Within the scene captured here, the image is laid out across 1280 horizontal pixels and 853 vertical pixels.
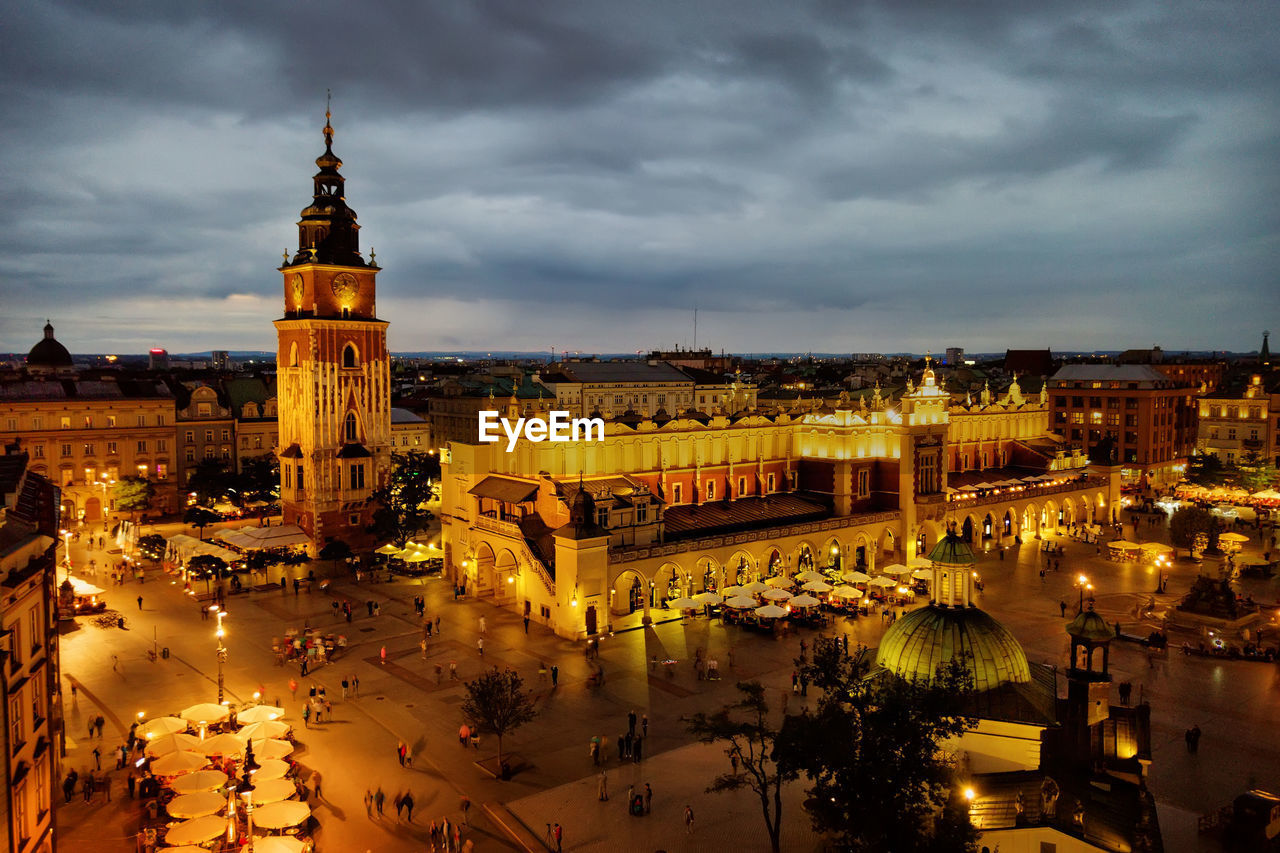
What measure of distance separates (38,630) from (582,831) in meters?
17.9

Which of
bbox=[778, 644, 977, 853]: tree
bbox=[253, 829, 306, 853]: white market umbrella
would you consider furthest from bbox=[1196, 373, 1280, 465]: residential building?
bbox=[253, 829, 306, 853]: white market umbrella

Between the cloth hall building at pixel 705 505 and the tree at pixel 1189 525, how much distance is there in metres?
13.7

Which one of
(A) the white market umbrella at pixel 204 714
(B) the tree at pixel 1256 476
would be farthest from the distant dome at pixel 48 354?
(B) the tree at pixel 1256 476

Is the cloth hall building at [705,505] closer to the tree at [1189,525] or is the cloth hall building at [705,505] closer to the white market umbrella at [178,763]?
the tree at [1189,525]

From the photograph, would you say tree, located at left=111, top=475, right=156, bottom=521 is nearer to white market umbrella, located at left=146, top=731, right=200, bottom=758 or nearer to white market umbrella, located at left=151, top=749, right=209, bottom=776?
white market umbrella, located at left=146, top=731, right=200, bottom=758

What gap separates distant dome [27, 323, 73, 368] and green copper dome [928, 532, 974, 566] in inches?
4701

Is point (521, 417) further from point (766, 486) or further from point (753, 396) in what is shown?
point (753, 396)

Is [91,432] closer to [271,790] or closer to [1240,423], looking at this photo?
[271,790]

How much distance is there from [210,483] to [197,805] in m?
61.4

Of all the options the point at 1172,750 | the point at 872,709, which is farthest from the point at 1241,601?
the point at 872,709

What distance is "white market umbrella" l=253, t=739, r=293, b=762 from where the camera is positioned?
106ft

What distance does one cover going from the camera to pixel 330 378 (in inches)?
2830

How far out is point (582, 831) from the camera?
29688 millimetres

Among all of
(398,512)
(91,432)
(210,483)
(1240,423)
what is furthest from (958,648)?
(1240,423)
